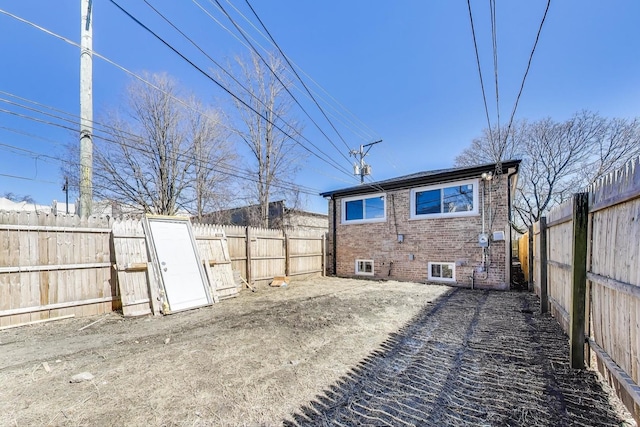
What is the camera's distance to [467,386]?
2.54 metres

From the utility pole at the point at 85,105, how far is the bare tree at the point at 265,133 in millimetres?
8338

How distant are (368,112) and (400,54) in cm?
404

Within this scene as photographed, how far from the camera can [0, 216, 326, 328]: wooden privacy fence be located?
4516mm

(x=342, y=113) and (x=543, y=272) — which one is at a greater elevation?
(x=342, y=113)

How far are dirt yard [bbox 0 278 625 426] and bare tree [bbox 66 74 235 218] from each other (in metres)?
11.3

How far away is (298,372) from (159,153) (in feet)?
49.8

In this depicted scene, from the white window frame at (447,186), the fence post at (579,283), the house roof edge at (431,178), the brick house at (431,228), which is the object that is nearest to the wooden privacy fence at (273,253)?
the brick house at (431,228)

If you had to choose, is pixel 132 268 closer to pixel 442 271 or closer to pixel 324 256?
pixel 324 256

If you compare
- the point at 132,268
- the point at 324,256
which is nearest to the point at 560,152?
the point at 324,256

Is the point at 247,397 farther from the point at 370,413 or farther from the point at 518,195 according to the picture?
the point at 518,195

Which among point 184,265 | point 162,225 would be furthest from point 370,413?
point 162,225

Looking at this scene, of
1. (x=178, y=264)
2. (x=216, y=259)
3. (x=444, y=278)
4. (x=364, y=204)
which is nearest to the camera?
(x=178, y=264)

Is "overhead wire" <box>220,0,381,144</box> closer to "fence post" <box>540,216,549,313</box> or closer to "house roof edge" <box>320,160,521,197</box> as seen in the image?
"house roof edge" <box>320,160,521,197</box>

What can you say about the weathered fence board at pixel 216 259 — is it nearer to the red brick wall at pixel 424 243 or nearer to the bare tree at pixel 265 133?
the red brick wall at pixel 424 243
